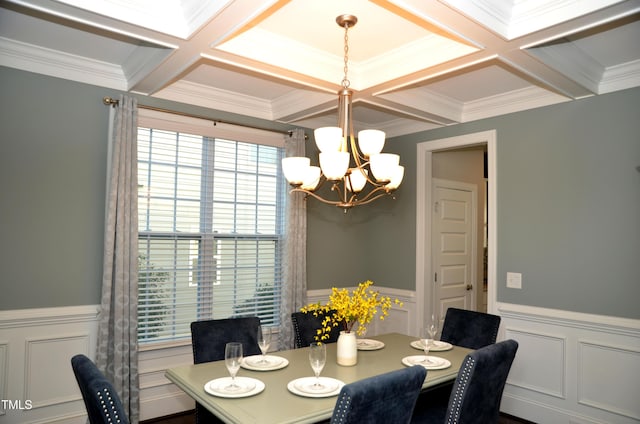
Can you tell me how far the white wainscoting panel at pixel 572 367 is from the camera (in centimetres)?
304

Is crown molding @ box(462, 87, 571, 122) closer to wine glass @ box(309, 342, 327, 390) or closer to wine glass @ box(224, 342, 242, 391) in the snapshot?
wine glass @ box(309, 342, 327, 390)

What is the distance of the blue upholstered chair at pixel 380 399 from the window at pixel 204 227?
230 cm

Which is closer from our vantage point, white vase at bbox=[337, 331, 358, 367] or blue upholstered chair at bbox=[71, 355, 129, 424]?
blue upholstered chair at bbox=[71, 355, 129, 424]

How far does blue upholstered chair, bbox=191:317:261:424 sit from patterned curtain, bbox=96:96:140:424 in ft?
2.51

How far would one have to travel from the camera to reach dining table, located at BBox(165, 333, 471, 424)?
1.81 m

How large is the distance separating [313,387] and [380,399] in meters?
0.53

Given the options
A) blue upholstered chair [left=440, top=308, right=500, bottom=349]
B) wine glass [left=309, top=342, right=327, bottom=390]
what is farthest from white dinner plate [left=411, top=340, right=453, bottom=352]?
wine glass [left=309, top=342, right=327, bottom=390]

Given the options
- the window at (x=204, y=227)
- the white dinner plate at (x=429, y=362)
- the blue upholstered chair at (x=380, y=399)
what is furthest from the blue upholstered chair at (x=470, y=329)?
the window at (x=204, y=227)

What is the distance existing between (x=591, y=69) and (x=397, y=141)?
1.95m

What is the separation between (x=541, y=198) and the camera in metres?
3.52

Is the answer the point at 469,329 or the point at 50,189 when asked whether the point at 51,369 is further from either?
the point at 469,329

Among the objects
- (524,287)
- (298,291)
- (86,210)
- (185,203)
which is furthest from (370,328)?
(86,210)

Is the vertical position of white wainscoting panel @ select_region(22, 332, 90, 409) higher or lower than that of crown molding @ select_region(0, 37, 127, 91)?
lower

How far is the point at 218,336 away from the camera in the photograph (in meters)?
2.75
